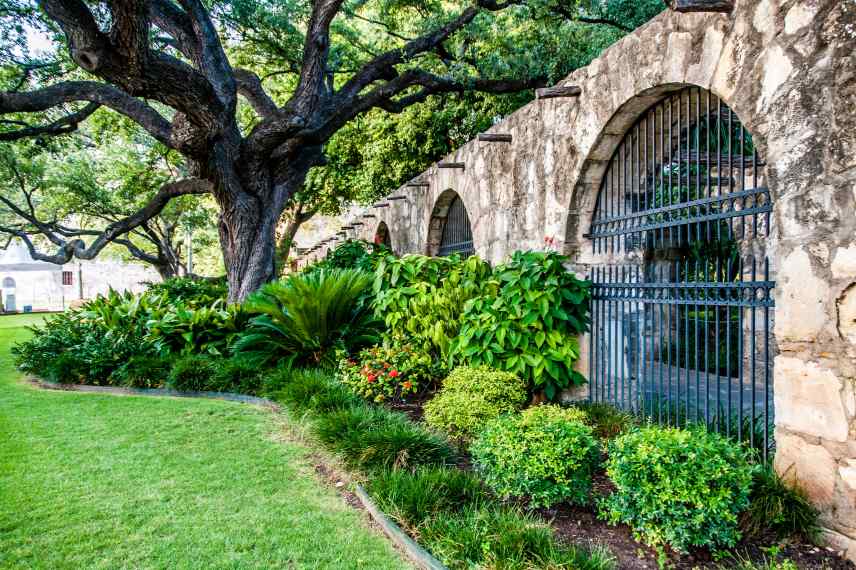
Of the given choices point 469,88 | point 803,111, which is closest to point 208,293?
point 469,88

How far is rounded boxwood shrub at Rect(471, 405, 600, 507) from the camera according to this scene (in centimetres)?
276

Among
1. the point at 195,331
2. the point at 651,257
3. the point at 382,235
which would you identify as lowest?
the point at 195,331

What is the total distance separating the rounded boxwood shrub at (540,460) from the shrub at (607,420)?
81cm

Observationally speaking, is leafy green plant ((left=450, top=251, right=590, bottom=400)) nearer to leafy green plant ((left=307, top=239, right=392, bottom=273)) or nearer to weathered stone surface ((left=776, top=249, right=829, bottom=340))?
weathered stone surface ((left=776, top=249, right=829, bottom=340))

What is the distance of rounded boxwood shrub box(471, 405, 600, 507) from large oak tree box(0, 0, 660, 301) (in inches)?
214

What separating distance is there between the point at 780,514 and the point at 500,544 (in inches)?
48.1

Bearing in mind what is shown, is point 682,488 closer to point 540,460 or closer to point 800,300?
point 540,460

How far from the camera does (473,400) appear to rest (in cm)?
393

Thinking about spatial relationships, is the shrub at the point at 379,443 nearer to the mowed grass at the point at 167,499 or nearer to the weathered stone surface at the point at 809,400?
the mowed grass at the point at 167,499

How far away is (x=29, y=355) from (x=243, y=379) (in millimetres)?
3566

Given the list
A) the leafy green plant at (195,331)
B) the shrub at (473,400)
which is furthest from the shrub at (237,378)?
the shrub at (473,400)

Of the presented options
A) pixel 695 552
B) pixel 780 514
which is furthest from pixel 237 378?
pixel 780 514

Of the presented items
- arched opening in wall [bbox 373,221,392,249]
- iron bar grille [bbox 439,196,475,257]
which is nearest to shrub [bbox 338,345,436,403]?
iron bar grille [bbox 439,196,475,257]

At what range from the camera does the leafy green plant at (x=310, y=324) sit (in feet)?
19.8
